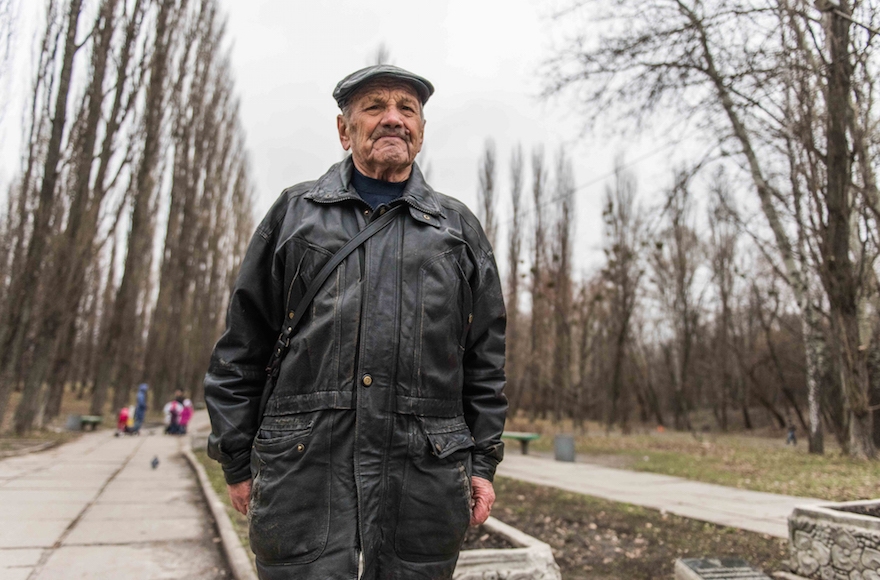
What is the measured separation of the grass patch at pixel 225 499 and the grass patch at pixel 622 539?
216cm

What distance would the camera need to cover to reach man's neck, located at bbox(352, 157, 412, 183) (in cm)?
186

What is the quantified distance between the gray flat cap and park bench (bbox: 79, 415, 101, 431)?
54.4ft

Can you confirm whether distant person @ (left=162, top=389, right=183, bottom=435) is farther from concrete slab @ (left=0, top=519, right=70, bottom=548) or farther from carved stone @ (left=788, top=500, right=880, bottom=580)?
carved stone @ (left=788, top=500, right=880, bottom=580)

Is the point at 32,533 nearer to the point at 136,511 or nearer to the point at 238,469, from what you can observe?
Answer: the point at 136,511

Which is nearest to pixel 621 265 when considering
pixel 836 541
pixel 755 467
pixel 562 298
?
pixel 562 298

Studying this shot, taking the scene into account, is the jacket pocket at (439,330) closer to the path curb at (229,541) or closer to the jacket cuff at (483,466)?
the jacket cuff at (483,466)

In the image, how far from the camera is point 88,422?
16234mm

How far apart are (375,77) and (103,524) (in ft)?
15.1

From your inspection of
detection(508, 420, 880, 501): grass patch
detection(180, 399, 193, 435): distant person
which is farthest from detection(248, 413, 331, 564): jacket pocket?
detection(180, 399, 193, 435): distant person

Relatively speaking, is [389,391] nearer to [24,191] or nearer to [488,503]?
[488,503]

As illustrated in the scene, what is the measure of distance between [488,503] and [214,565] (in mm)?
2940

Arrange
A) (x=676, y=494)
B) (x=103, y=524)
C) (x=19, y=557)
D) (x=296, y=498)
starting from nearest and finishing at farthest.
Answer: (x=296, y=498) → (x=19, y=557) → (x=103, y=524) → (x=676, y=494)

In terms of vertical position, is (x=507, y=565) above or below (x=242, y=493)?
below

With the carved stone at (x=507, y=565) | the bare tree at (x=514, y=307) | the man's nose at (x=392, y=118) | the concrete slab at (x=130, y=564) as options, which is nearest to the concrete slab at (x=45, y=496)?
the concrete slab at (x=130, y=564)
